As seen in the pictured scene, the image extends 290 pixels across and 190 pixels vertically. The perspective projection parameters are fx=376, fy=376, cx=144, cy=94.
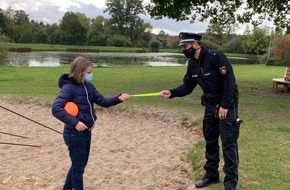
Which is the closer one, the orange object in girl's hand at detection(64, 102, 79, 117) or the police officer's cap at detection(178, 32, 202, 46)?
the orange object in girl's hand at detection(64, 102, 79, 117)

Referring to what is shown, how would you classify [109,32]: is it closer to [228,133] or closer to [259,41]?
[259,41]

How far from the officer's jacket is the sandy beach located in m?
1.62

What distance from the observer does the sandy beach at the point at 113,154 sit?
6.21m

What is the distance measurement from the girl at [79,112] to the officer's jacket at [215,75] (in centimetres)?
143

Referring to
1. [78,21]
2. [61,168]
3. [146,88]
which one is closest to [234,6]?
[146,88]

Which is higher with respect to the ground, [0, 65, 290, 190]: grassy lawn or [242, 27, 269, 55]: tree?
[242, 27, 269, 55]: tree

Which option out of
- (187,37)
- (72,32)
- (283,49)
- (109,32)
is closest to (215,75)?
(187,37)

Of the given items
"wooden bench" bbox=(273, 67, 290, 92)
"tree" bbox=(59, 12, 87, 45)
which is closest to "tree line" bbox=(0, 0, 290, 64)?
"tree" bbox=(59, 12, 87, 45)

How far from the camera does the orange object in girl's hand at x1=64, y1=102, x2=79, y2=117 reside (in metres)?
4.72

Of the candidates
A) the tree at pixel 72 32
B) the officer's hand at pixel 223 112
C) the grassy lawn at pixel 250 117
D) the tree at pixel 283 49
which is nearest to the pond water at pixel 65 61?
the tree at pixel 283 49

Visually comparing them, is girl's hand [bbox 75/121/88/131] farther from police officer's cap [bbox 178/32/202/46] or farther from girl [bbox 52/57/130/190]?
police officer's cap [bbox 178/32/202/46]

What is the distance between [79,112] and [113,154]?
306 centimetres

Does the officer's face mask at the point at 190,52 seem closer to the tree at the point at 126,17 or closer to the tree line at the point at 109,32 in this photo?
the tree line at the point at 109,32

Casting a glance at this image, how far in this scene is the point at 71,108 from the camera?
187 inches
